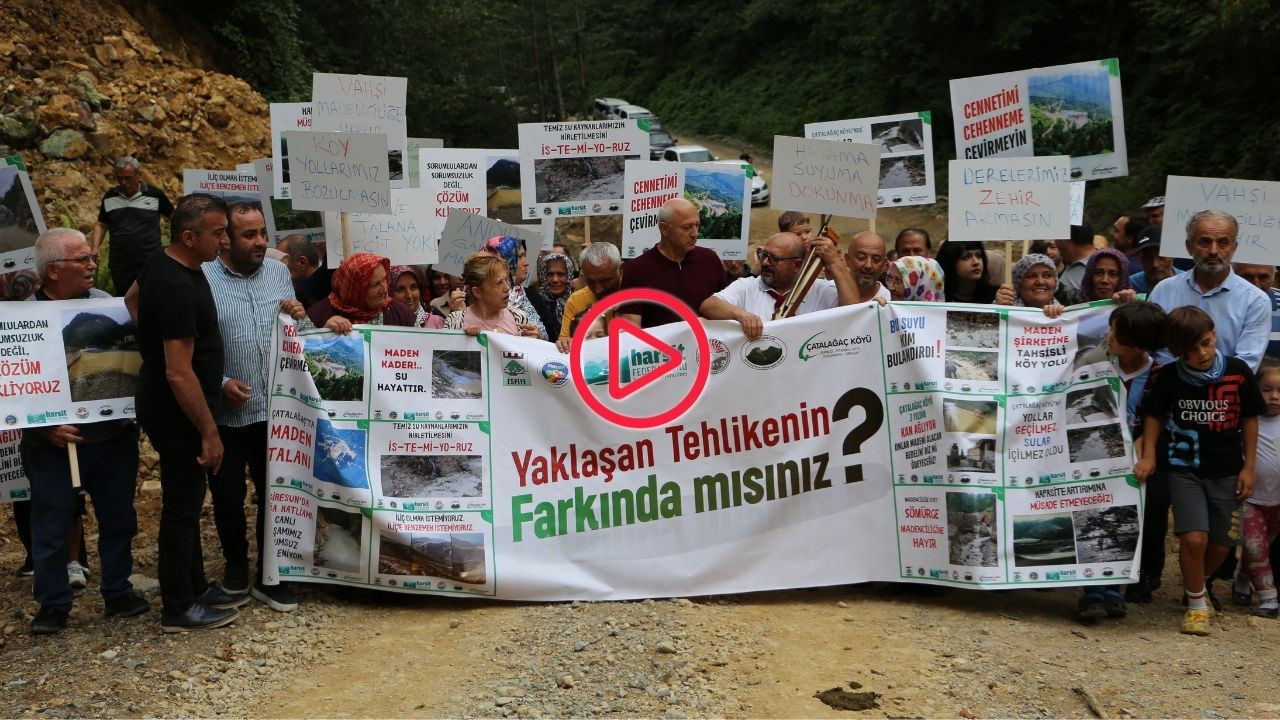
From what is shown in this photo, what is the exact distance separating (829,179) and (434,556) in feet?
12.1

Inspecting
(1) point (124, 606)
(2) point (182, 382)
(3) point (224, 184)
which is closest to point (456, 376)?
(2) point (182, 382)

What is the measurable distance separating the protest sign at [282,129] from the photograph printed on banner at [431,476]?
179 inches

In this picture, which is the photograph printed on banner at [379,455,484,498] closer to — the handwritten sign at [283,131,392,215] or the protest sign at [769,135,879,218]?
the handwritten sign at [283,131,392,215]

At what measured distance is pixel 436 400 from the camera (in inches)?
244

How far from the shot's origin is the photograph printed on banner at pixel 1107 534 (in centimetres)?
598

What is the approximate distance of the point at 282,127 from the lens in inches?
405

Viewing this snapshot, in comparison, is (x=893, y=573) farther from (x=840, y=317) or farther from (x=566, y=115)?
(x=566, y=115)

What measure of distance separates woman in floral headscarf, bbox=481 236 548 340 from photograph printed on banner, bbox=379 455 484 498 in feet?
4.19

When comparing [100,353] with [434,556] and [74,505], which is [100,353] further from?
[434,556]

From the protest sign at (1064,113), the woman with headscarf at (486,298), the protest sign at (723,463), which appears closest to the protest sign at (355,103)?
the woman with headscarf at (486,298)

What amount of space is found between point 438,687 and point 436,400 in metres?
1.58

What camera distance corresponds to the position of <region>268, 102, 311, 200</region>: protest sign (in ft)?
32.9

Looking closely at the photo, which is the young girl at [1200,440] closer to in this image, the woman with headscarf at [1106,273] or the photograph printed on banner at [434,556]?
the woman with headscarf at [1106,273]
